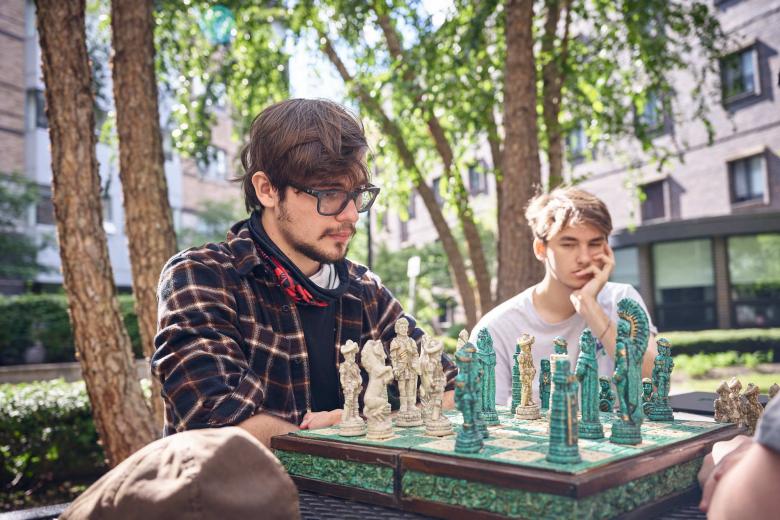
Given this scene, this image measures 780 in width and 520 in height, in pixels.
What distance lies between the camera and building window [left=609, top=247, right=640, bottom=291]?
24516 millimetres

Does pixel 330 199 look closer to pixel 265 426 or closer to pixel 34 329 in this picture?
pixel 265 426

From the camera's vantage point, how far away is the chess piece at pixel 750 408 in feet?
7.19

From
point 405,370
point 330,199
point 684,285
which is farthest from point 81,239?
point 684,285

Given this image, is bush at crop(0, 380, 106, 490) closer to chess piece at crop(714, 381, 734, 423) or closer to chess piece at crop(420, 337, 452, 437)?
chess piece at crop(420, 337, 452, 437)

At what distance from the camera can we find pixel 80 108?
15.1ft

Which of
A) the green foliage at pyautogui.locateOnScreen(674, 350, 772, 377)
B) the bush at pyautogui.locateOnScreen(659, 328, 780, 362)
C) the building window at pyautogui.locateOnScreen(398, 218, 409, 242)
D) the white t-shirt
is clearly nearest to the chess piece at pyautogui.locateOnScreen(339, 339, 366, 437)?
the white t-shirt

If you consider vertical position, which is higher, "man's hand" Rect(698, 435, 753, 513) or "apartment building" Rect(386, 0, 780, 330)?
"apartment building" Rect(386, 0, 780, 330)

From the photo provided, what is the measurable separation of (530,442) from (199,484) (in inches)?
35.0

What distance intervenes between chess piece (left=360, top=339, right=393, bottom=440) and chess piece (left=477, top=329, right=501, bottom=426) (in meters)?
0.31

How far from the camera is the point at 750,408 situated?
87.4 inches

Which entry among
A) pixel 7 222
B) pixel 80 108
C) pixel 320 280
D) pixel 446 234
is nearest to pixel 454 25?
pixel 446 234

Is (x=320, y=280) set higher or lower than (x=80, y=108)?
lower

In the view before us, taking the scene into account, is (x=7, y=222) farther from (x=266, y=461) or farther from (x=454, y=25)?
(x=266, y=461)

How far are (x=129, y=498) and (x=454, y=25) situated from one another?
20.6ft
